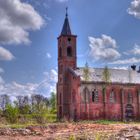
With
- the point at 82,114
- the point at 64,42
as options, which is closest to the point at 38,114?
the point at 82,114

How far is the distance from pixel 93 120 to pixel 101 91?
227 inches

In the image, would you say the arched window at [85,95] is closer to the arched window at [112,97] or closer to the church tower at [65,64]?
the church tower at [65,64]

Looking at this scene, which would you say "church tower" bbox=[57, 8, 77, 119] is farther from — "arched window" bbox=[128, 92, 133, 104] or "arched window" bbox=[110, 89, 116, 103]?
"arched window" bbox=[128, 92, 133, 104]

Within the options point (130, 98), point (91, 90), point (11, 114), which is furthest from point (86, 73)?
point (11, 114)

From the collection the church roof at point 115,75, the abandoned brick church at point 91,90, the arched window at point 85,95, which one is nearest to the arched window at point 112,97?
the abandoned brick church at point 91,90

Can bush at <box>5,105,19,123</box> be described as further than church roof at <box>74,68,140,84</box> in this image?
No

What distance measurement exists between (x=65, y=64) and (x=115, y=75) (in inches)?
374

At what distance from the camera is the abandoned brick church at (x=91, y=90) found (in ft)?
211

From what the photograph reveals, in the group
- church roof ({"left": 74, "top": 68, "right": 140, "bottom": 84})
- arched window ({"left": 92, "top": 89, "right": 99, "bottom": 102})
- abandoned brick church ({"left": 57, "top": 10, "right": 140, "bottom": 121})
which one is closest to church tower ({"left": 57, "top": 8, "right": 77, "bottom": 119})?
abandoned brick church ({"left": 57, "top": 10, "right": 140, "bottom": 121})

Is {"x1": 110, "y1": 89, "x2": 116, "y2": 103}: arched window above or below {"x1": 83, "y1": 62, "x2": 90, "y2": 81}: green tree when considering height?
below

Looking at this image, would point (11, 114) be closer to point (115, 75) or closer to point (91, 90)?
point (91, 90)

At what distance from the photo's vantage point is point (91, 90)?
213 ft

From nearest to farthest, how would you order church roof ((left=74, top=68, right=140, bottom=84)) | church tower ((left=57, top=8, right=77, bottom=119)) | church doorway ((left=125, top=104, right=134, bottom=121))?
church roof ((left=74, top=68, right=140, bottom=84))
church doorway ((left=125, top=104, right=134, bottom=121))
church tower ((left=57, top=8, right=77, bottom=119))

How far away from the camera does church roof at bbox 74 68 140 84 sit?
218ft
